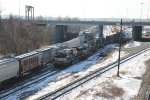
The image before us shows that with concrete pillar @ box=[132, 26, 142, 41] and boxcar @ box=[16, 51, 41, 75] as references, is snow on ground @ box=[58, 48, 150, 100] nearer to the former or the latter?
boxcar @ box=[16, 51, 41, 75]

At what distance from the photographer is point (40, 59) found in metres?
42.8

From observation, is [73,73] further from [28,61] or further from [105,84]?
[105,84]

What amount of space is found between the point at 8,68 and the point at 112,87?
41.2ft

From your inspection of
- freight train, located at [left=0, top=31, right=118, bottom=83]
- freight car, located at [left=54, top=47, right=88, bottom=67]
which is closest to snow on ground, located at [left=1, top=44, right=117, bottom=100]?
freight car, located at [left=54, top=47, right=88, bottom=67]

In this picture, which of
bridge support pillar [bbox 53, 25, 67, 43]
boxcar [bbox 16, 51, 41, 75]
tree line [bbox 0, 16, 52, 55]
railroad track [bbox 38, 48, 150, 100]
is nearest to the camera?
railroad track [bbox 38, 48, 150, 100]

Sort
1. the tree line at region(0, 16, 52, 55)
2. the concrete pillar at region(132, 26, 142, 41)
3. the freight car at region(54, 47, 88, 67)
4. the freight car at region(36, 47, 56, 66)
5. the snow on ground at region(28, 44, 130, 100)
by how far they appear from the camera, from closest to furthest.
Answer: the snow on ground at region(28, 44, 130, 100) < the freight car at region(36, 47, 56, 66) < the freight car at region(54, 47, 88, 67) < the tree line at region(0, 16, 52, 55) < the concrete pillar at region(132, 26, 142, 41)

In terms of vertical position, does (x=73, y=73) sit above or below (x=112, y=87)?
above

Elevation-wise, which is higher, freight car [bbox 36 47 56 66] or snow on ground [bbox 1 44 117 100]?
freight car [bbox 36 47 56 66]

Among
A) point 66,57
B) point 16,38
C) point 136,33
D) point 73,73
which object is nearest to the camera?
point 73,73

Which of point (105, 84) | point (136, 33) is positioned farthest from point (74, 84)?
→ point (136, 33)

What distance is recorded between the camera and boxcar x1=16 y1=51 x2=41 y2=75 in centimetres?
3684

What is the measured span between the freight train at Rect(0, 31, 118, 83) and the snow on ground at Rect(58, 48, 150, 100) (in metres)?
8.08

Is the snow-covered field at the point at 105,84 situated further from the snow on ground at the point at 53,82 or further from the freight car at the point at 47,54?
the freight car at the point at 47,54

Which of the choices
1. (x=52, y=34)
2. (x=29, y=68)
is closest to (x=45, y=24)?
(x=52, y=34)
